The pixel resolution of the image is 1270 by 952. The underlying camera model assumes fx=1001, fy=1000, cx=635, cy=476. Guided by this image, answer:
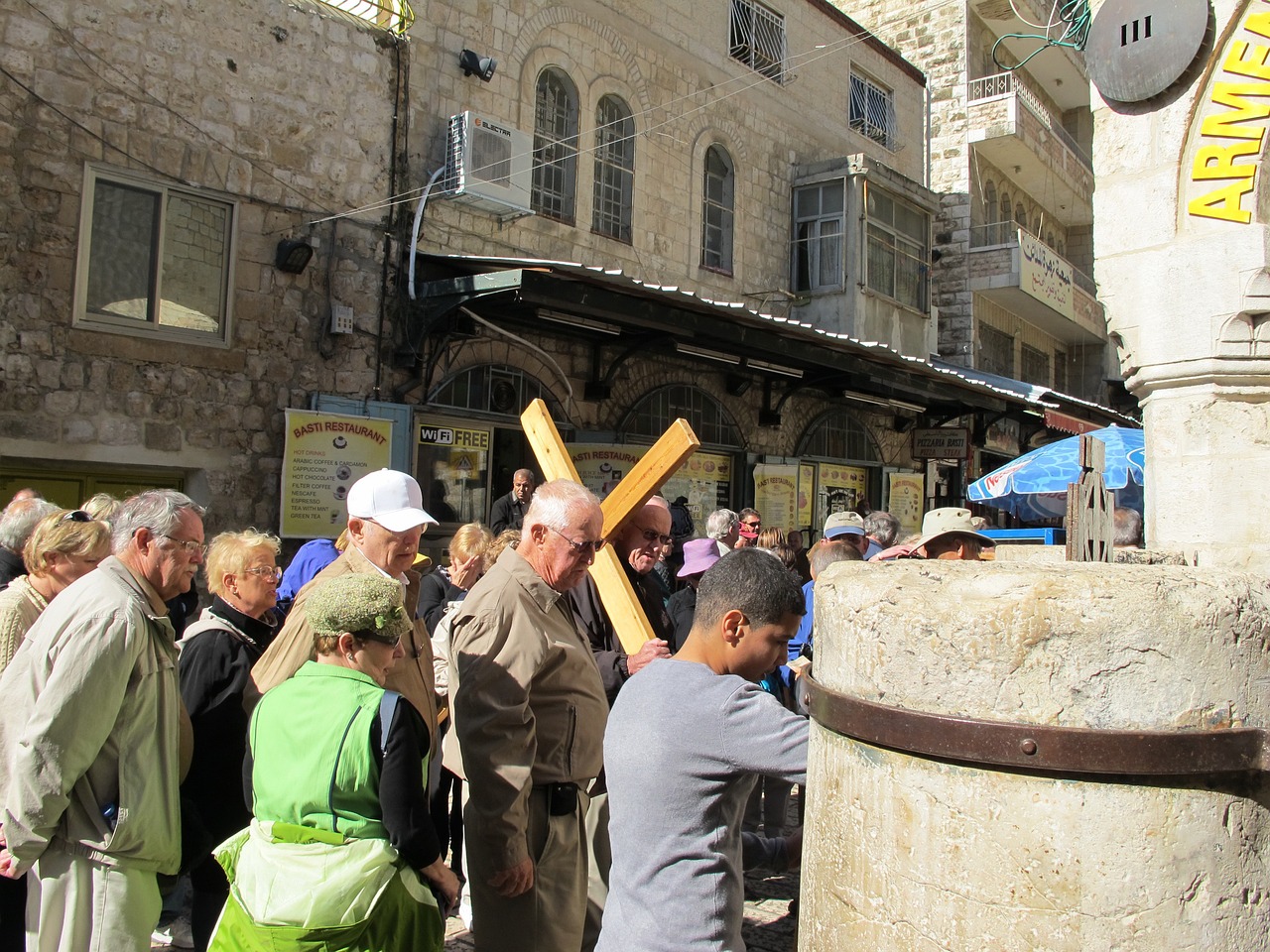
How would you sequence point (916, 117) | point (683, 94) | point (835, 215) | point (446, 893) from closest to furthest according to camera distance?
point (446, 893), point (683, 94), point (835, 215), point (916, 117)

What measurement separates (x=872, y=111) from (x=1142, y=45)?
1490 centimetres

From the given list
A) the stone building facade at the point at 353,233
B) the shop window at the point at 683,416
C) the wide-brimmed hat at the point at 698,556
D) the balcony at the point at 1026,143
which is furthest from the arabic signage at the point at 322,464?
the balcony at the point at 1026,143

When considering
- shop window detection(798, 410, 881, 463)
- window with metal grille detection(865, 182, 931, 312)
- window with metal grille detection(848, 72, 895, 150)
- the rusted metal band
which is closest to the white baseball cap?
the rusted metal band

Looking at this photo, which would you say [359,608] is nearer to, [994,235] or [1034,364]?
[994,235]

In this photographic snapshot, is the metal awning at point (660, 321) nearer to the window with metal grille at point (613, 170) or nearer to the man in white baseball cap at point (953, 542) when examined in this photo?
the window with metal grille at point (613, 170)

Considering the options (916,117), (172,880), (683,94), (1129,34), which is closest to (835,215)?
(683,94)

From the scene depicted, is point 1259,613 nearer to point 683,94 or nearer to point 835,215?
point 683,94

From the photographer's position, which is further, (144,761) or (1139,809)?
(144,761)

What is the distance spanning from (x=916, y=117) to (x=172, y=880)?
60.8 ft

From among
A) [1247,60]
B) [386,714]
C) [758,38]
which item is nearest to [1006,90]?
[758,38]

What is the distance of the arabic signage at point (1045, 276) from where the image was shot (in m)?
19.5

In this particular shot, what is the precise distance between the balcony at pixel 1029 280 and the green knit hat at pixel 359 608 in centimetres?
1867

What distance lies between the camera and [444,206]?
9.93 metres

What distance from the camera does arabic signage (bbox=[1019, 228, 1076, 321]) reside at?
63.8 ft
